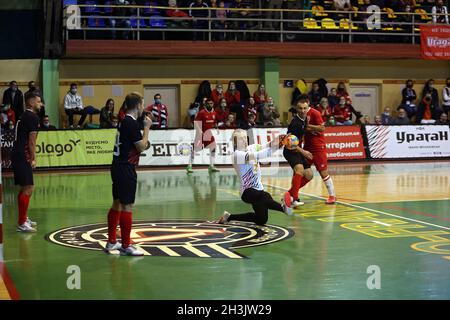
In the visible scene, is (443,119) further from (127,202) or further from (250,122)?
(127,202)

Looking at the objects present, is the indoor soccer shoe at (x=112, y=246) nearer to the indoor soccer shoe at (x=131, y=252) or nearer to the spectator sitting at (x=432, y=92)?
the indoor soccer shoe at (x=131, y=252)

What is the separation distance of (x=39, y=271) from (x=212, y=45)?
1988cm

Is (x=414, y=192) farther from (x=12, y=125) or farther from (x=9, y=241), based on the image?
(x=12, y=125)

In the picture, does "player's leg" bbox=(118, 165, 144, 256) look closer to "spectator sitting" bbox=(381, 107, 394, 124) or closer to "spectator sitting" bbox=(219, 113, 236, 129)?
"spectator sitting" bbox=(219, 113, 236, 129)

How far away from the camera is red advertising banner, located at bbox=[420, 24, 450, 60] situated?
28866mm

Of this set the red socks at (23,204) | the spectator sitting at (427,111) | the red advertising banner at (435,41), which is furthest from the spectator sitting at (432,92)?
the red socks at (23,204)

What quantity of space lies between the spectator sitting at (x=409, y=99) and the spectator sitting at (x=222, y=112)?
7.88m

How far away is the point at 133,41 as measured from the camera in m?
26.9

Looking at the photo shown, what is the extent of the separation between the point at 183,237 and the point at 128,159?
1.87m

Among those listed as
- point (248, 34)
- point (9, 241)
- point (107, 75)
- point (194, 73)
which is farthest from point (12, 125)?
point (9, 241)

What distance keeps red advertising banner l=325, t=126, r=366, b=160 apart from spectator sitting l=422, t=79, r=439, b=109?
5412 millimetres

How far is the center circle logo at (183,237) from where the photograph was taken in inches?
391

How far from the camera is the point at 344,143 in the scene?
26.2 metres

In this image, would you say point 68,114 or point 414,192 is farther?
point 68,114
